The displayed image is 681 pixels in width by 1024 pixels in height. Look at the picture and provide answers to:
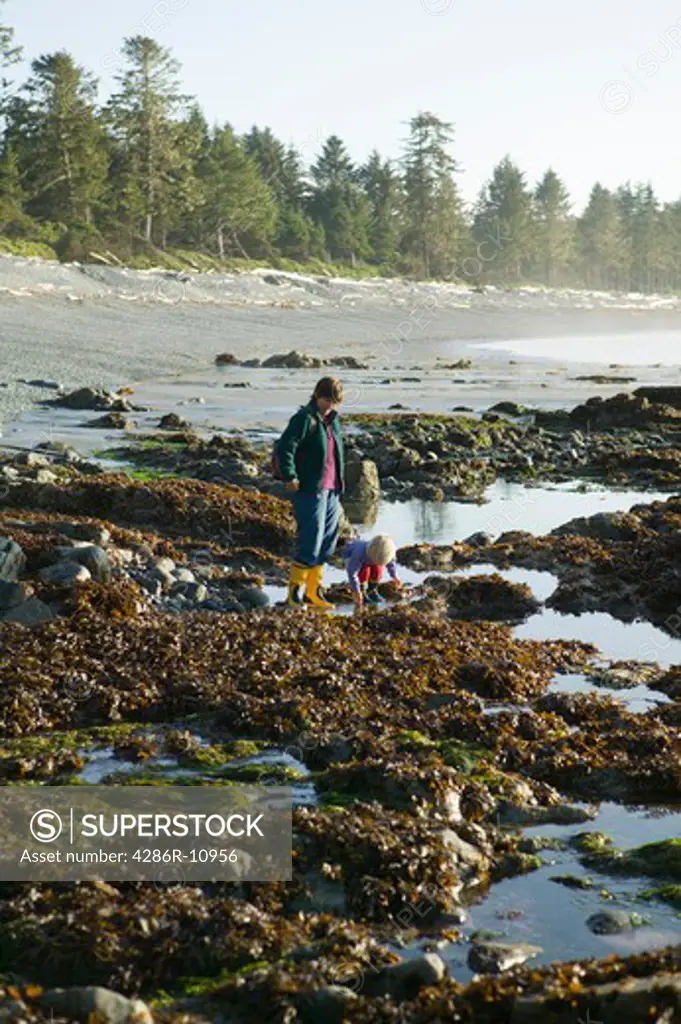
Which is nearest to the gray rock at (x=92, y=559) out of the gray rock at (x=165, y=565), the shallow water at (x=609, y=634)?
the gray rock at (x=165, y=565)

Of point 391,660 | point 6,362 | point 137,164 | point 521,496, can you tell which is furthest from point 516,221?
point 391,660

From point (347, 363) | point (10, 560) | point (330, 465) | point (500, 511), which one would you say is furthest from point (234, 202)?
point (10, 560)

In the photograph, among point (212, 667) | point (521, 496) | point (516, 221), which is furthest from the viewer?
point (516, 221)

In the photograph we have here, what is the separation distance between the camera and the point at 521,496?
18328 millimetres

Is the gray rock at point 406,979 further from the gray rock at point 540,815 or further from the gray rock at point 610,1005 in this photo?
the gray rock at point 540,815

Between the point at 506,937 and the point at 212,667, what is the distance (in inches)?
154

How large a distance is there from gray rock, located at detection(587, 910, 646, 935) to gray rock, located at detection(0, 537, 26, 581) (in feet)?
20.6

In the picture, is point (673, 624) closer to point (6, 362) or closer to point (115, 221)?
point (6, 362)

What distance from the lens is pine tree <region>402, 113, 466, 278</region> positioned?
11262cm

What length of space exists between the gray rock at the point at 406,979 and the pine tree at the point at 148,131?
241ft

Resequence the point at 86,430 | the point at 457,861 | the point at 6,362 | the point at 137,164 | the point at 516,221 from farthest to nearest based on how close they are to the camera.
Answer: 1. the point at 516,221
2. the point at 137,164
3. the point at 6,362
4. the point at 86,430
5. the point at 457,861

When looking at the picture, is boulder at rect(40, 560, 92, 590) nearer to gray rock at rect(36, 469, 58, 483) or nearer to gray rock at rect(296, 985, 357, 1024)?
gray rock at rect(36, 469, 58, 483)

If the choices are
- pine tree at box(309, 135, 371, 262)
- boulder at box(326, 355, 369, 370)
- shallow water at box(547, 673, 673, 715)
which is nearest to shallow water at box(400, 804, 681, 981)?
shallow water at box(547, 673, 673, 715)

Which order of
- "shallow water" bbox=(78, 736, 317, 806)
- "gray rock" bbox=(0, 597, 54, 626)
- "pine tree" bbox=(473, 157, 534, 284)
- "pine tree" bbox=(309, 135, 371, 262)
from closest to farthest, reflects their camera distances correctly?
"shallow water" bbox=(78, 736, 317, 806) < "gray rock" bbox=(0, 597, 54, 626) < "pine tree" bbox=(309, 135, 371, 262) < "pine tree" bbox=(473, 157, 534, 284)
